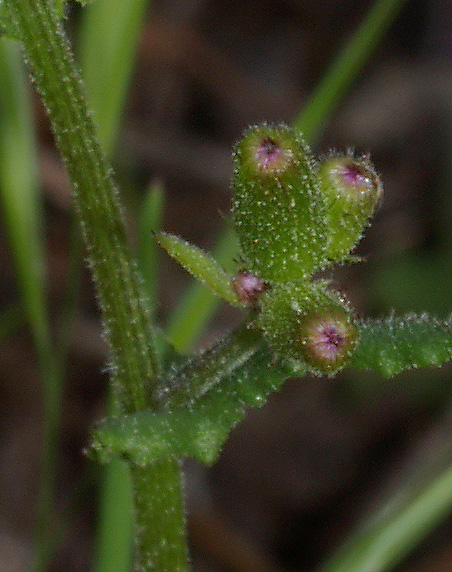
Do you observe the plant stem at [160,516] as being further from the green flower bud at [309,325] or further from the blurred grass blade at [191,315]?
the blurred grass blade at [191,315]

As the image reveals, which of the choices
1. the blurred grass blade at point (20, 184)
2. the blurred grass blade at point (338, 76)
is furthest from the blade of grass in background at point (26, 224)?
the blurred grass blade at point (338, 76)

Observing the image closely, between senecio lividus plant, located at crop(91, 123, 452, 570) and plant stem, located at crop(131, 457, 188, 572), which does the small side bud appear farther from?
plant stem, located at crop(131, 457, 188, 572)

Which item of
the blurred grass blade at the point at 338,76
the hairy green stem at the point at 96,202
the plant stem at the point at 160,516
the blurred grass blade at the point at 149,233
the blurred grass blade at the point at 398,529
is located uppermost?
the blurred grass blade at the point at 338,76

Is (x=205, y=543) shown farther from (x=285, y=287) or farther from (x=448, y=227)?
(x=285, y=287)

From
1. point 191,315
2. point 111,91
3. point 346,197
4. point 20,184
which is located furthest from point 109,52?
point 346,197

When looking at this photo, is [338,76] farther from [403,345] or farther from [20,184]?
[403,345]
